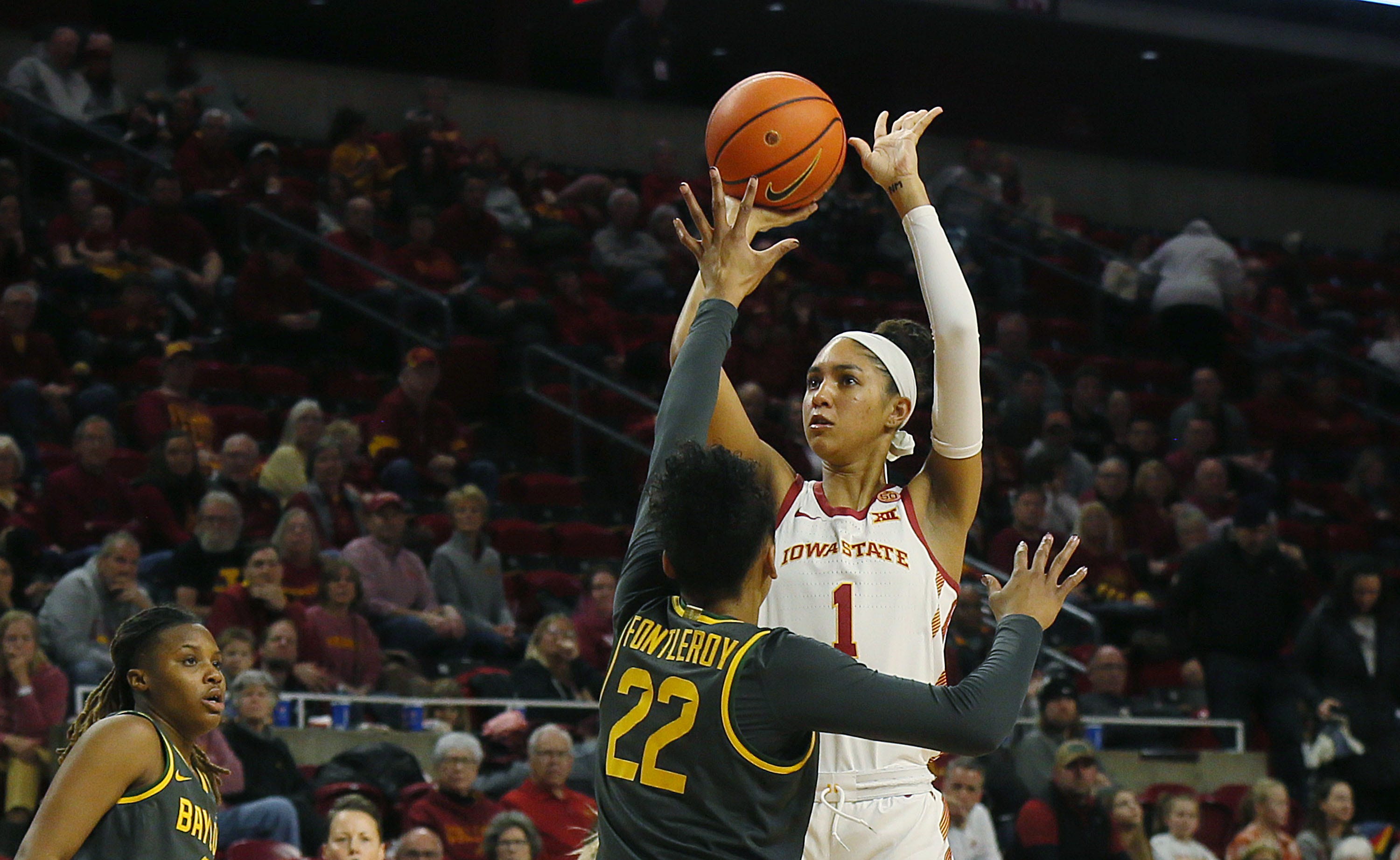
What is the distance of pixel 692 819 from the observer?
2723 mm

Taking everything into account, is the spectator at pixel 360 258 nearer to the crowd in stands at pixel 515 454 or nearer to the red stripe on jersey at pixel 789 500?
the crowd in stands at pixel 515 454

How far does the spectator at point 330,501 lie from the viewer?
9070 millimetres

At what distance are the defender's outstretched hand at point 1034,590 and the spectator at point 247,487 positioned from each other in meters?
6.44

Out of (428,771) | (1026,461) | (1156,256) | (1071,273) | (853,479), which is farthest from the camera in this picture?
(1071,273)

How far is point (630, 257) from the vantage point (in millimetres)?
13172

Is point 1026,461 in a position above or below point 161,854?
above

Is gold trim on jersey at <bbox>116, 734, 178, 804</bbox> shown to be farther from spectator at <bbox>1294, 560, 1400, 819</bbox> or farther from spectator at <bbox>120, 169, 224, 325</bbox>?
spectator at <bbox>120, 169, 224, 325</bbox>

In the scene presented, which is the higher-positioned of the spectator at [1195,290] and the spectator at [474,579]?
the spectator at [1195,290]

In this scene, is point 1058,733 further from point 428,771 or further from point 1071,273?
point 1071,273

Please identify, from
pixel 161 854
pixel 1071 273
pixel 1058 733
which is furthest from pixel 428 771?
pixel 1071 273

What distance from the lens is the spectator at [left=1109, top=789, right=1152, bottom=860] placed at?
8.02 metres

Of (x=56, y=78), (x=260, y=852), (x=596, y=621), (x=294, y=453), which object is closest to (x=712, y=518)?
(x=260, y=852)

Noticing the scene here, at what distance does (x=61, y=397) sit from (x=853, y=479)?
707cm

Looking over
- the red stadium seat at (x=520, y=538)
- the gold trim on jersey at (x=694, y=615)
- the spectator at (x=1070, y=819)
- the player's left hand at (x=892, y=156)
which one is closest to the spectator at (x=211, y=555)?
the red stadium seat at (x=520, y=538)
